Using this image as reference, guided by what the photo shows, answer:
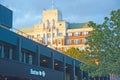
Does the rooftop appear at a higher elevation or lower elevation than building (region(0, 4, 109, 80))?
higher

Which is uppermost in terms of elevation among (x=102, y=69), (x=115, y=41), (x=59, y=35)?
(x=59, y=35)

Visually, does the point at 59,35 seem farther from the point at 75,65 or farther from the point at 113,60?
the point at 113,60

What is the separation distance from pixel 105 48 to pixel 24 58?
37.0ft

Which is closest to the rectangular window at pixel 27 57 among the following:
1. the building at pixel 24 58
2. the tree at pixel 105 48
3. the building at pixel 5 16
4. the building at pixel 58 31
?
the building at pixel 24 58

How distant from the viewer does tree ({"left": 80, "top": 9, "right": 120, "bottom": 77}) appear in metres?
53.5

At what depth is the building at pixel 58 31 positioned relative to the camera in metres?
162

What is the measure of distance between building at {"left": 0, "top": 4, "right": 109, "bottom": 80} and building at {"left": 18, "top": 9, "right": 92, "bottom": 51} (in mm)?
90300

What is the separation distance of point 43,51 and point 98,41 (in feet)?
33.9

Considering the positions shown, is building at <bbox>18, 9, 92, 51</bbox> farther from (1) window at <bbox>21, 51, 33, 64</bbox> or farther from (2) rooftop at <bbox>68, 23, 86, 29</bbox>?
(1) window at <bbox>21, 51, 33, 64</bbox>

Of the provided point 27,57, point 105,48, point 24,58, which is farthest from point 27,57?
point 105,48

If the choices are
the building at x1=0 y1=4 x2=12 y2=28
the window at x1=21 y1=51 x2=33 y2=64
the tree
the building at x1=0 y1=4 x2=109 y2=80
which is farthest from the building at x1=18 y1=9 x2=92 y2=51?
the building at x1=0 y1=4 x2=12 y2=28

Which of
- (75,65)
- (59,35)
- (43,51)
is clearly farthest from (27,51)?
(59,35)

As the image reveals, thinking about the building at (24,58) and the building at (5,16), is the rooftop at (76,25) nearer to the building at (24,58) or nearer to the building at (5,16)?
the building at (24,58)

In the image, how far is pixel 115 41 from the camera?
53.9 m
